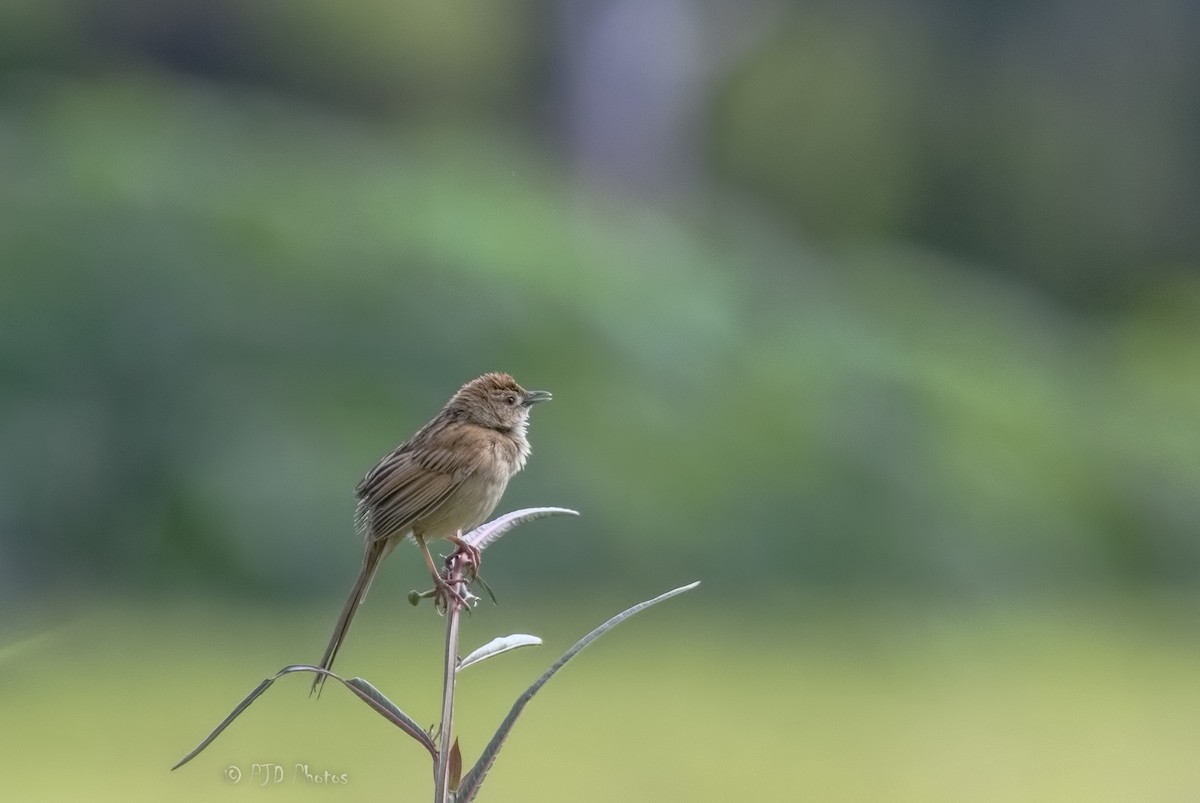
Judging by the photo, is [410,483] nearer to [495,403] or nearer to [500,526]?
[495,403]

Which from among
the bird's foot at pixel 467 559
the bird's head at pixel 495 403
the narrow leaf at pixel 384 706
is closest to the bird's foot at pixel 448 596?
the bird's foot at pixel 467 559

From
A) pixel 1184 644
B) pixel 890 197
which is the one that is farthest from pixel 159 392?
pixel 890 197

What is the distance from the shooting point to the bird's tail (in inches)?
70.6

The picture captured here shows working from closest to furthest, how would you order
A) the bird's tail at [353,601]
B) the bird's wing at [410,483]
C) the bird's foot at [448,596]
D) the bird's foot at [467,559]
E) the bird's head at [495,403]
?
the bird's foot at [448,596], the bird's tail at [353,601], the bird's foot at [467,559], the bird's wing at [410,483], the bird's head at [495,403]

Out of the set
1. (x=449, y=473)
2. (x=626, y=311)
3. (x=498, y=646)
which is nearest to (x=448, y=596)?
(x=498, y=646)

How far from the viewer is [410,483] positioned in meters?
2.91

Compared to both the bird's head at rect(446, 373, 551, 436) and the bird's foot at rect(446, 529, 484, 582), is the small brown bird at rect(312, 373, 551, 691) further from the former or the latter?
the bird's foot at rect(446, 529, 484, 582)

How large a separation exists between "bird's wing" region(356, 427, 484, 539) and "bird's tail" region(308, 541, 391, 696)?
0.12 feet

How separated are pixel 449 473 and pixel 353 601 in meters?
0.70

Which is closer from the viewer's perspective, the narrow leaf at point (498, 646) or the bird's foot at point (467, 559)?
the narrow leaf at point (498, 646)

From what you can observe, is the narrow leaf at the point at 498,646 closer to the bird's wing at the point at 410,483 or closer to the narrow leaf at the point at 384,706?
the narrow leaf at the point at 384,706

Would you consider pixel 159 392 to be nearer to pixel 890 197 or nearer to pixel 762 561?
pixel 762 561

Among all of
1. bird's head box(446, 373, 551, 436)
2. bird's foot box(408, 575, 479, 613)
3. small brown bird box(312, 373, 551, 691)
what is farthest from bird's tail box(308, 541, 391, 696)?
bird's head box(446, 373, 551, 436)

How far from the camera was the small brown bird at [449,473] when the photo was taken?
2.87 metres
